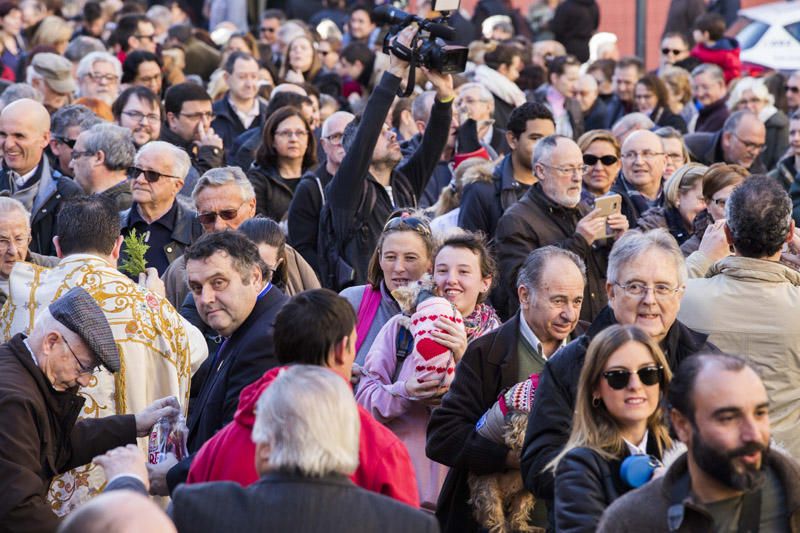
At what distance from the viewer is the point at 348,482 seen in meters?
3.95

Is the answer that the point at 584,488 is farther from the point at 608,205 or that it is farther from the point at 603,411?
the point at 608,205

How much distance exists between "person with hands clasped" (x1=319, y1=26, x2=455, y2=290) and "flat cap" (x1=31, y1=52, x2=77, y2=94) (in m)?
3.70

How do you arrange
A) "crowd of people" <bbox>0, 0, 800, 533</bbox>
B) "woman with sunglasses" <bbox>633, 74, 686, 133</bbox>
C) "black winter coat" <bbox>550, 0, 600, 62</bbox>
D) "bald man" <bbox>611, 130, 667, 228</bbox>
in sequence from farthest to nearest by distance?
"black winter coat" <bbox>550, 0, 600, 62</bbox>, "woman with sunglasses" <bbox>633, 74, 686, 133</bbox>, "bald man" <bbox>611, 130, 667, 228</bbox>, "crowd of people" <bbox>0, 0, 800, 533</bbox>

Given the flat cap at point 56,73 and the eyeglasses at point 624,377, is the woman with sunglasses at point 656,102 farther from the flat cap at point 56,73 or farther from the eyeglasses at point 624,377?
the eyeglasses at point 624,377

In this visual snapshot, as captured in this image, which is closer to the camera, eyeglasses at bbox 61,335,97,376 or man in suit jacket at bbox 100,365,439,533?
man in suit jacket at bbox 100,365,439,533

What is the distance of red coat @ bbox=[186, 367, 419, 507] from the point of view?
442 cm

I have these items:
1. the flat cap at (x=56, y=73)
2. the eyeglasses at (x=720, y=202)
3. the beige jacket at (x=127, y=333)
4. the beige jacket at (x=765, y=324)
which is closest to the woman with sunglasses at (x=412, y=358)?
the beige jacket at (x=127, y=333)

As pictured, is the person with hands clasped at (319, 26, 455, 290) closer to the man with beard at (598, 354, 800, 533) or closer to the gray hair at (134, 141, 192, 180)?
the gray hair at (134, 141, 192, 180)

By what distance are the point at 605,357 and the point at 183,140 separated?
645cm

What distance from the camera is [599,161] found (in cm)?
916

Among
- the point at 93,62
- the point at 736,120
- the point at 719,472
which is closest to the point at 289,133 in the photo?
the point at 93,62

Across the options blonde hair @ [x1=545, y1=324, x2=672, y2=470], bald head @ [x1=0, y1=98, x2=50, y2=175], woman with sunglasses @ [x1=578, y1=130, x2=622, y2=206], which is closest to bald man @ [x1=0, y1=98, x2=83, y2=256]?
bald head @ [x1=0, y1=98, x2=50, y2=175]

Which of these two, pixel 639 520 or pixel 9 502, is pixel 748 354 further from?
pixel 9 502

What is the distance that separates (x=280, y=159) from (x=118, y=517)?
6.35 meters
